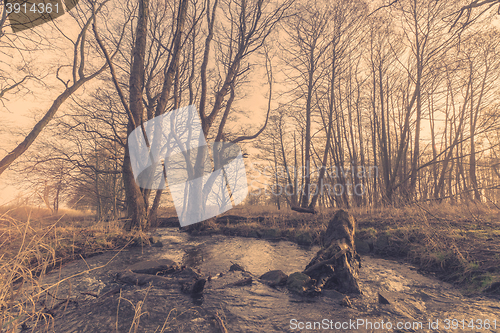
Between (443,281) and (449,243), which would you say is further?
(449,243)

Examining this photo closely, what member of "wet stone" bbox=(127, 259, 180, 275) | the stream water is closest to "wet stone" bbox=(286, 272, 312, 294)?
the stream water

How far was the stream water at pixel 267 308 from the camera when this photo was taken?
2.13 meters

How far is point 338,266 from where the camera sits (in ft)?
10.9

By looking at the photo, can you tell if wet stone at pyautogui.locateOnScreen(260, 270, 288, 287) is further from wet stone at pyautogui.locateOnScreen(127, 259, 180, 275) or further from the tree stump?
wet stone at pyautogui.locateOnScreen(127, 259, 180, 275)

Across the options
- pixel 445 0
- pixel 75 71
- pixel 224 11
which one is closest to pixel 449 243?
pixel 445 0

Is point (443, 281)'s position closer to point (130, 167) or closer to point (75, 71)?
point (130, 167)

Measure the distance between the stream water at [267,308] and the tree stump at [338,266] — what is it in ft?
0.72

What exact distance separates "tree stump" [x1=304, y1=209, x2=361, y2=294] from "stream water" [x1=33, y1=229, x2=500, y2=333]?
0.22m

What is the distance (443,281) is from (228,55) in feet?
37.4

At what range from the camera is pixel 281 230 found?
8.18m

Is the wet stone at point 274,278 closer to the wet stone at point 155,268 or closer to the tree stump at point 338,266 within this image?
the tree stump at point 338,266

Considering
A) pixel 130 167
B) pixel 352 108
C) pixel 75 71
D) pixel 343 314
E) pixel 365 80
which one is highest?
pixel 365 80

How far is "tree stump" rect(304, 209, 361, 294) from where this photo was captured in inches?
124

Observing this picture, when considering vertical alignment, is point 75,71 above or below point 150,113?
above
